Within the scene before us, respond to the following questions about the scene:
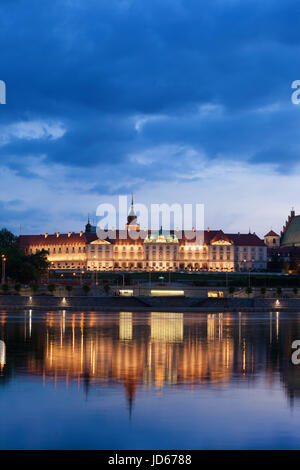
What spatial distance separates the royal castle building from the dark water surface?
14181 centimetres

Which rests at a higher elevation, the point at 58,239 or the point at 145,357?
the point at 58,239

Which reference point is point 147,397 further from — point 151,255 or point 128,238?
point 128,238

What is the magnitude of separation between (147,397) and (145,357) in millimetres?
6670

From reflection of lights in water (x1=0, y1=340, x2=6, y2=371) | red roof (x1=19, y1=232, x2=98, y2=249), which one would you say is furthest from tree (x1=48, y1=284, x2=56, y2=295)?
red roof (x1=19, y1=232, x2=98, y2=249)

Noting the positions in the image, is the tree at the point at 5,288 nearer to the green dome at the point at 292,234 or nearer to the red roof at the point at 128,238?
the red roof at the point at 128,238

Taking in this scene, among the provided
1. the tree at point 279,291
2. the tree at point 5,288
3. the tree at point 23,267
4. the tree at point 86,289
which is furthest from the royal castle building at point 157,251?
the tree at point 5,288

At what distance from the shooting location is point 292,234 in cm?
18125

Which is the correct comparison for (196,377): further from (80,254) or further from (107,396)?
(80,254)

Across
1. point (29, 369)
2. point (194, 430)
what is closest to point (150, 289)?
point (29, 369)

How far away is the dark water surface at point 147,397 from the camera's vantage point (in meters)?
10.5

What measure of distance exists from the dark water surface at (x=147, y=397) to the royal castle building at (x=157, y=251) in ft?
465

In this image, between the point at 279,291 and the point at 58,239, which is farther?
the point at 58,239

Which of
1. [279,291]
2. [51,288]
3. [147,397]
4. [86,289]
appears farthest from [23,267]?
[147,397]

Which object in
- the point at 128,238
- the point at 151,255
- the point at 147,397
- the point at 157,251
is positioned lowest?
the point at 147,397
